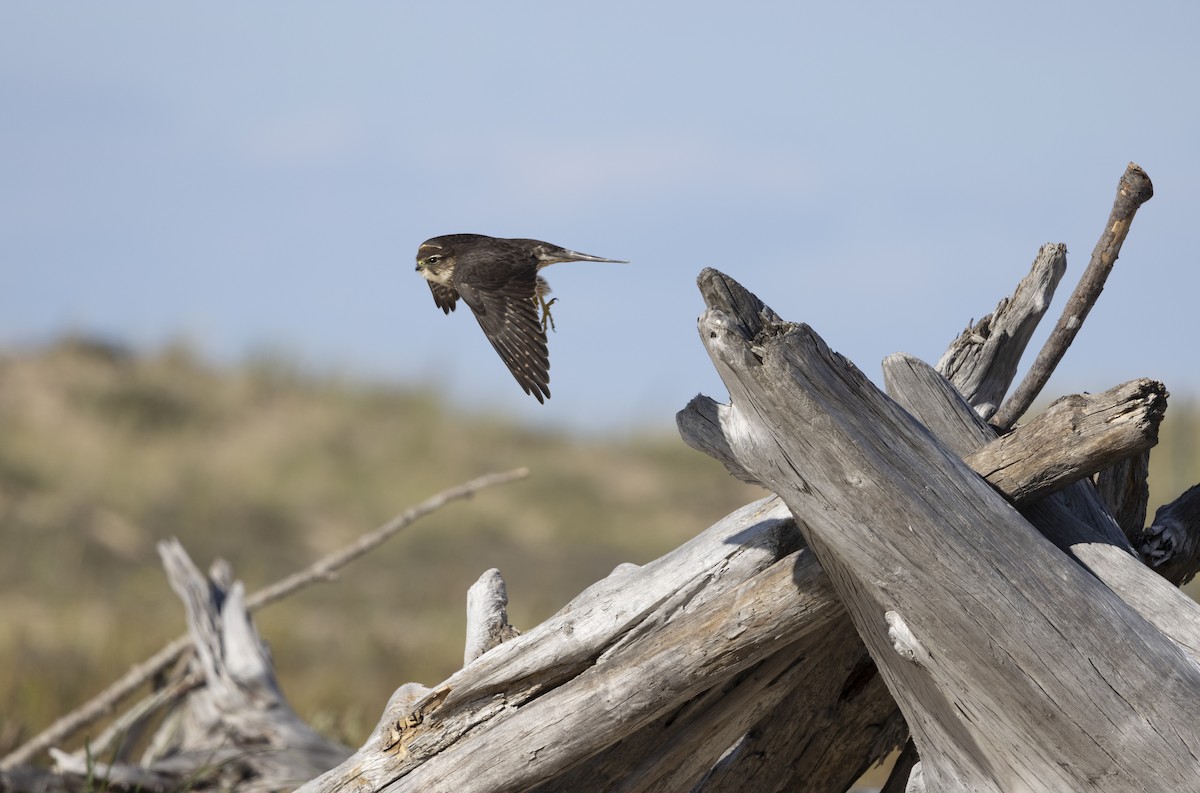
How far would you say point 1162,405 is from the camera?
7.18 ft

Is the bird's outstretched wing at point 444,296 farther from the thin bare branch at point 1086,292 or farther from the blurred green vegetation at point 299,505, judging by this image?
the blurred green vegetation at point 299,505

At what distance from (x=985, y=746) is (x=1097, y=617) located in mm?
354

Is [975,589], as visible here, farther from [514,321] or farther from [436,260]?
[436,260]

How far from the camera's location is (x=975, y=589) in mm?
2156

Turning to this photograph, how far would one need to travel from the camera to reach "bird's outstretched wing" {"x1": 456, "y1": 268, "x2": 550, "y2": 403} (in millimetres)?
3225

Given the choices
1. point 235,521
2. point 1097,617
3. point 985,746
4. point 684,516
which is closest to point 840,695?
point 985,746

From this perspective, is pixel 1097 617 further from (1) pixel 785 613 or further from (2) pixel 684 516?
(2) pixel 684 516

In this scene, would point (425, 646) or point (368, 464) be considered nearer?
point (425, 646)

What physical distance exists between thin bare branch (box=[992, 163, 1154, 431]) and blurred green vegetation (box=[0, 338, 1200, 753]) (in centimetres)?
481

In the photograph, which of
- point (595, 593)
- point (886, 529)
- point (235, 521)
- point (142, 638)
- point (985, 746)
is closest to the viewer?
point (886, 529)

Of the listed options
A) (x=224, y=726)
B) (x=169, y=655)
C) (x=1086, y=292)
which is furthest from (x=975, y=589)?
(x=169, y=655)

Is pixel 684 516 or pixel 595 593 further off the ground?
pixel 684 516

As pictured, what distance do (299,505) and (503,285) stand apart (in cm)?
1117

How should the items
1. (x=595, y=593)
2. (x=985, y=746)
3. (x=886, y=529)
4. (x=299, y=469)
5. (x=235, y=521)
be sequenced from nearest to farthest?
(x=886, y=529), (x=985, y=746), (x=595, y=593), (x=235, y=521), (x=299, y=469)
